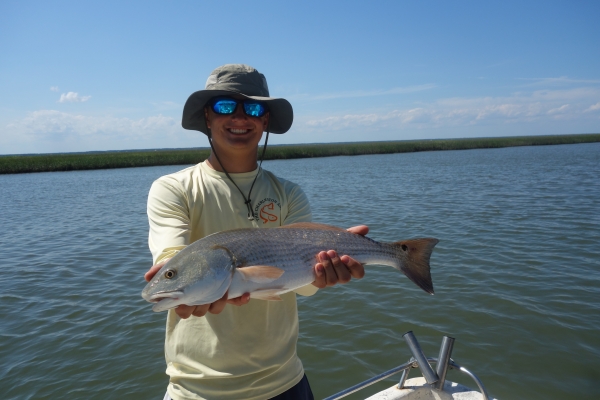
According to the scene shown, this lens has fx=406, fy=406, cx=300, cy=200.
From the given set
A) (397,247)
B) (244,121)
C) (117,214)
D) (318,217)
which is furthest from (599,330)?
(117,214)

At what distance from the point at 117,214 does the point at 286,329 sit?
1685 centimetres

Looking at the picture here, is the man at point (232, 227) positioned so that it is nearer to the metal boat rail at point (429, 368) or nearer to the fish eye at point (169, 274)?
the fish eye at point (169, 274)

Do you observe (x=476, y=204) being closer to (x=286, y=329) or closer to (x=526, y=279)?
(x=526, y=279)

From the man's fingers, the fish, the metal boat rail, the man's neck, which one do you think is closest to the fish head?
the fish

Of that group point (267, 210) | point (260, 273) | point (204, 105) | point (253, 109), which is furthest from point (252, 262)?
point (204, 105)

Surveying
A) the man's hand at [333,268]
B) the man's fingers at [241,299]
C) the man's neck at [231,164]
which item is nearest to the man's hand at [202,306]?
the man's fingers at [241,299]

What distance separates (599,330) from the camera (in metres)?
6.42

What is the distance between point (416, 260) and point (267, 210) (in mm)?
1191

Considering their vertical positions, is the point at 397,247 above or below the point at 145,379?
above

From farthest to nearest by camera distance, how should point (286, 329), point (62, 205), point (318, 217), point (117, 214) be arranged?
1. point (62, 205)
2. point (117, 214)
3. point (318, 217)
4. point (286, 329)

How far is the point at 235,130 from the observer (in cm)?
274

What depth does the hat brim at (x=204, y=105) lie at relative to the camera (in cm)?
276

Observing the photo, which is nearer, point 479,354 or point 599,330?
point 479,354

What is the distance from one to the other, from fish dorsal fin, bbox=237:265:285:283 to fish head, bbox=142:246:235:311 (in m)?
0.10
